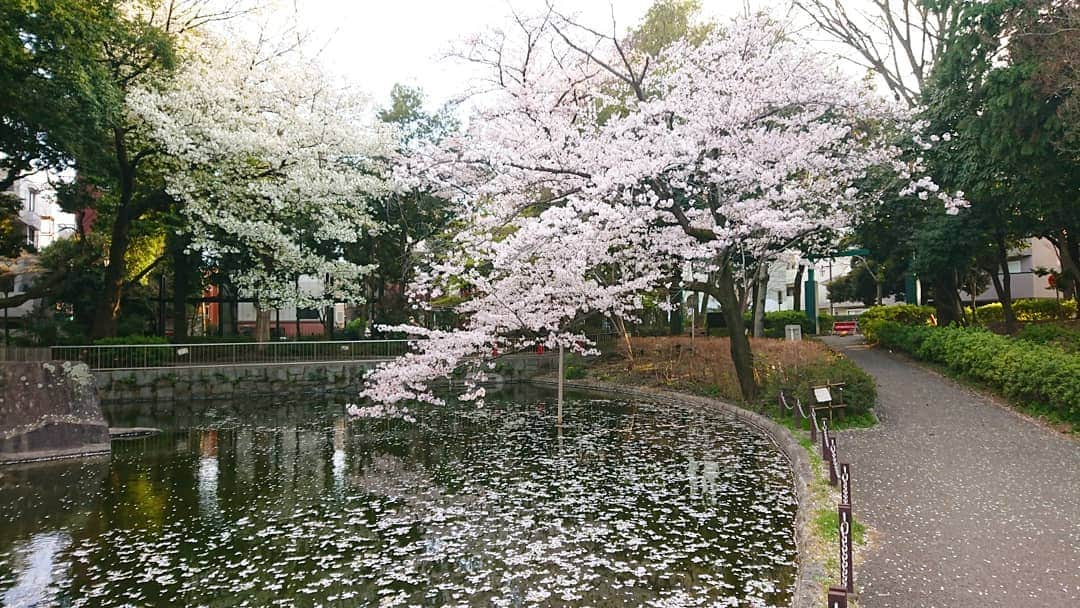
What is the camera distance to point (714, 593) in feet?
19.0

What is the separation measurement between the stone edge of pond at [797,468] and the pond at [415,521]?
0.20m

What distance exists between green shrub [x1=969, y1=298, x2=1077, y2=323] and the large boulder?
2757 centimetres

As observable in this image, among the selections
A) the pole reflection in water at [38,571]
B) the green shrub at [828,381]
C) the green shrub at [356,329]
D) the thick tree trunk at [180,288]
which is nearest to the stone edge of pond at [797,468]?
the green shrub at [828,381]

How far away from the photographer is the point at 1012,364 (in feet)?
40.9

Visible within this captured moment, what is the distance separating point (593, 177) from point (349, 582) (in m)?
7.90

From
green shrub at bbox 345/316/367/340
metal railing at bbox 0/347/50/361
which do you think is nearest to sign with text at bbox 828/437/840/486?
metal railing at bbox 0/347/50/361

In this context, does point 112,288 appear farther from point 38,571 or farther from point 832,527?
point 832,527

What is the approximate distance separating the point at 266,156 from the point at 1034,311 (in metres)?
28.5

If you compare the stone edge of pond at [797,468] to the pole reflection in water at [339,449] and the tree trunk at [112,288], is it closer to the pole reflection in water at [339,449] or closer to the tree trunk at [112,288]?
the pole reflection in water at [339,449]

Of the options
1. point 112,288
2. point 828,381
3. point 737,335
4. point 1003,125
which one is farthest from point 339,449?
point 112,288

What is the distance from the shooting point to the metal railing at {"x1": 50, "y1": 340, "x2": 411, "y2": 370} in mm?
21516

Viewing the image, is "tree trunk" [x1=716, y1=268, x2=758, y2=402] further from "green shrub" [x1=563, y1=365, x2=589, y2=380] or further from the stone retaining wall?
the stone retaining wall

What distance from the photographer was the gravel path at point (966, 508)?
527 centimetres

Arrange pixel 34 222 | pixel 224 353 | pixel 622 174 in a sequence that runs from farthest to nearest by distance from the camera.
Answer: pixel 34 222 < pixel 224 353 < pixel 622 174
